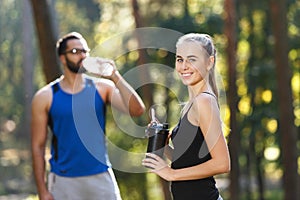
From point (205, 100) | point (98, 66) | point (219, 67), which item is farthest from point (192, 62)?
point (219, 67)

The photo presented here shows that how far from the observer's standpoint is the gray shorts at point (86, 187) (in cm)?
571

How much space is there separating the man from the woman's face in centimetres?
155

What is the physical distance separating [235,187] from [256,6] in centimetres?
850

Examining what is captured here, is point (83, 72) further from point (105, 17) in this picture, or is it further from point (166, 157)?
point (105, 17)

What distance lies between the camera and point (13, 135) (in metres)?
39.9

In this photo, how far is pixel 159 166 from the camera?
402cm

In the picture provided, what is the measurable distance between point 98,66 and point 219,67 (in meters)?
8.52

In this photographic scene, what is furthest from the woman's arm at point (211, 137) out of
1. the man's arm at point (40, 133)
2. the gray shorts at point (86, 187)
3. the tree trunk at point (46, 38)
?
the tree trunk at point (46, 38)

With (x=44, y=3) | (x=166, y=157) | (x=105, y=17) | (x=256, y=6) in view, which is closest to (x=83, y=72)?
(x=166, y=157)

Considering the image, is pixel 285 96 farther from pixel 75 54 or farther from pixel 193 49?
pixel 193 49

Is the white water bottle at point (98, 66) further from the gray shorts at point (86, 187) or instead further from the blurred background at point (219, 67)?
the blurred background at point (219, 67)

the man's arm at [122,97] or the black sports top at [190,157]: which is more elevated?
the man's arm at [122,97]

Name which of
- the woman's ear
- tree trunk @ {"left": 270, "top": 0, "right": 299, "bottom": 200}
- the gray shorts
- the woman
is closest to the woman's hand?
the woman

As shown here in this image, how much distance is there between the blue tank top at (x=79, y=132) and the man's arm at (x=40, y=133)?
0.18 ft
